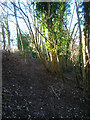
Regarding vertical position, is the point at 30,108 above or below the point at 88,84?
below

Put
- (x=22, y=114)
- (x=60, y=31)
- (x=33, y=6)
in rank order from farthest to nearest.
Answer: (x=33, y=6)
(x=60, y=31)
(x=22, y=114)

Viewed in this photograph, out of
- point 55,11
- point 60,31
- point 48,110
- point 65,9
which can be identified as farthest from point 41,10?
point 48,110

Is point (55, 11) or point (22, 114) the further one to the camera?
point (55, 11)

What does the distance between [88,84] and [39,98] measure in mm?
3092

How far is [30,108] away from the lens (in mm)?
3863

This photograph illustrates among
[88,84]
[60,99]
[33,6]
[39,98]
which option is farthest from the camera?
[33,6]

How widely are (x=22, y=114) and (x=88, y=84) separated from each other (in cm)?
416

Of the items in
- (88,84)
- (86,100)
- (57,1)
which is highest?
→ (57,1)

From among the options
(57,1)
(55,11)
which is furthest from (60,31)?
(57,1)

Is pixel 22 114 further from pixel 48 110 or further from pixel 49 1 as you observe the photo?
pixel 49 1

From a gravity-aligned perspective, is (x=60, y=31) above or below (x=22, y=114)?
above

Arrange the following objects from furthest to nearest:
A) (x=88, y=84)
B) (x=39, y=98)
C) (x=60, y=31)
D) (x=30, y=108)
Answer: (x=60, y=31) → (x=88, y=84) → (x=39, y=98) → (x=30, y=108)

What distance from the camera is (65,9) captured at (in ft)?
21.6

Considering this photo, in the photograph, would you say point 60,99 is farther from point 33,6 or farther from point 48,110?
point 33,6
